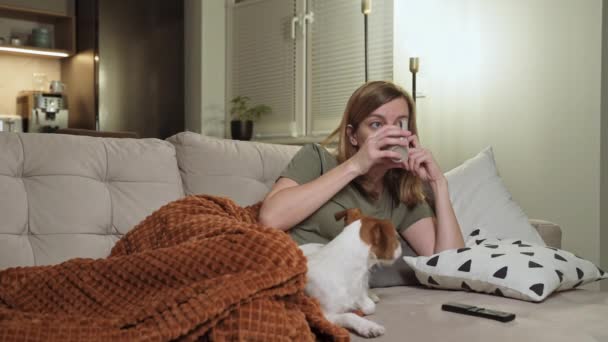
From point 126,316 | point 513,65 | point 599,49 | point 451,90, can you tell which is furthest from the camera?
point 451,90

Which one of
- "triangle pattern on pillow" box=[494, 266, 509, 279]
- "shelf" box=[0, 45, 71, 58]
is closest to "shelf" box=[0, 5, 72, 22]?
"shelf" box=[0, 45, 71, 58]

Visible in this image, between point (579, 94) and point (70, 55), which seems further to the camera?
point (70, 55)

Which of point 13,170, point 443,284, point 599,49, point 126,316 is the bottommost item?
point 443,284

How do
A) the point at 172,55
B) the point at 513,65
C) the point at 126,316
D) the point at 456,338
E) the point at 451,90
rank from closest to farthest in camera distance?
the point at 126,316, the point at 456,338, the point at 513,65, the point at 451,90, the point at 172,55

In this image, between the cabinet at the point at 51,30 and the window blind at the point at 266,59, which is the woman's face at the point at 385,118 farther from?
the cabinet at the point at 51,30

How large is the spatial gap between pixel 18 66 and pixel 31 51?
0.86 feet

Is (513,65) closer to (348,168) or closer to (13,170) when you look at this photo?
(348,168)

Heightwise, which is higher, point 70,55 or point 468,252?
point 70,55

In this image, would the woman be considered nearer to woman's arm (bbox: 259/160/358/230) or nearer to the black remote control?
woman's arm (bbox: 259/160/358/230)

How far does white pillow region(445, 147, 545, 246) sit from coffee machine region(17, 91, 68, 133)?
11.0 ft

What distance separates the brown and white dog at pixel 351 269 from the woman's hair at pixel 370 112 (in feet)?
1.44

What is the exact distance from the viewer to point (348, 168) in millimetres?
1562

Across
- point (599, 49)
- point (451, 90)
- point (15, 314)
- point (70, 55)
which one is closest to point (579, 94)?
point (599, 49)

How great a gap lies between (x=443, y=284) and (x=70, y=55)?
3.85 meters
